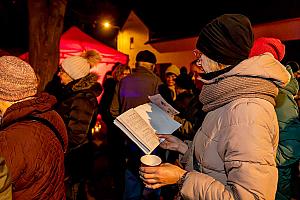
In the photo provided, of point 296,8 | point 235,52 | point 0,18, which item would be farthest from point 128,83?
point 0,18

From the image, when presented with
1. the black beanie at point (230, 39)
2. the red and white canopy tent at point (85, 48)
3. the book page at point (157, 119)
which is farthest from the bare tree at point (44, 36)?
the black beanie at point (230, 39)

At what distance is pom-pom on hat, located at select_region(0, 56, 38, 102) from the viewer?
6.46 ft

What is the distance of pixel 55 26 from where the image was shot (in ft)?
20.2

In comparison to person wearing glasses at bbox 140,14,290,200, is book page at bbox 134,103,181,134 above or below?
below

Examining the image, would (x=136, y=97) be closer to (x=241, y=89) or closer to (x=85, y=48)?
(x=241, y=89)

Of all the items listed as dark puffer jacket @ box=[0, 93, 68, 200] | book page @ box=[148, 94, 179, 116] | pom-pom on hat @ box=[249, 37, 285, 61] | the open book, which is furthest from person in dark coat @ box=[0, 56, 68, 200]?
pom-pom on hat @ box=[249, 37, 285, 61]

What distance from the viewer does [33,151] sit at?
180cm

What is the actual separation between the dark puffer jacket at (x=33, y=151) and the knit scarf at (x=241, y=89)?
3.54ft

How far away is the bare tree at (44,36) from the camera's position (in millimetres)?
5918

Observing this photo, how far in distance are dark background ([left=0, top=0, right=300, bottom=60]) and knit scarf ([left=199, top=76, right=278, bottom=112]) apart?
1074cm

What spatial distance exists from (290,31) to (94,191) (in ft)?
21.8

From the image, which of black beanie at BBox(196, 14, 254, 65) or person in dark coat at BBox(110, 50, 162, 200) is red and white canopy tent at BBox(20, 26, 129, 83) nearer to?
person in dark coat at BBox(110, 50, 162, 200)

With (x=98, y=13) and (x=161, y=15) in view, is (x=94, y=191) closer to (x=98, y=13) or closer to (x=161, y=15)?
(x=161, y=15)

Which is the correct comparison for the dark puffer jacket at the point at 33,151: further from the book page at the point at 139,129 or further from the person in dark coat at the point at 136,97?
the person in dark coat at the point at 136,97
